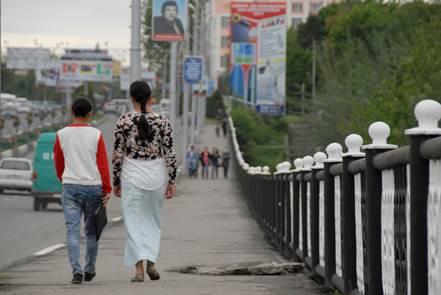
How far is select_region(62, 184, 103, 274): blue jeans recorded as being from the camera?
12836 mm

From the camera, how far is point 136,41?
35.9 m

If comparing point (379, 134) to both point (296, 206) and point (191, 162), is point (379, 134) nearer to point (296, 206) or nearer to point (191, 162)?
point (296, 206)

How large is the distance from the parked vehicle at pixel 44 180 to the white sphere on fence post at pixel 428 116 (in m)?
31.9

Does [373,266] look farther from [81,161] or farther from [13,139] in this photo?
[13,139]

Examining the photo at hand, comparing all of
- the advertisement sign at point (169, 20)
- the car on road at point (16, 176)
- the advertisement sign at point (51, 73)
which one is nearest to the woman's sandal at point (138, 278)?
the advertisement sign at point (169, 20)

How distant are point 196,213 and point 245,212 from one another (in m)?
1.84

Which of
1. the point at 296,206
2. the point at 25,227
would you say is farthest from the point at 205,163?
the point at 296,206

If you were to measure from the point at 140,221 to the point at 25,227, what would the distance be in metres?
17.7

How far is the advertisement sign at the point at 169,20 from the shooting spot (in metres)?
43.9

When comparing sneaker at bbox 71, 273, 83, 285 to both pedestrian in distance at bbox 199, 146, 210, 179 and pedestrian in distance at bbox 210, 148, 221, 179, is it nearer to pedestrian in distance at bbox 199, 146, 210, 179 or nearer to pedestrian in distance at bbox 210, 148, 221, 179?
pedestrian in distance at bbox 199, 146, 210, 179

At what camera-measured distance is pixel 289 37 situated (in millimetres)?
135875

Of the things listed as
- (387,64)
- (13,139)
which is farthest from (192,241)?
(13,139)

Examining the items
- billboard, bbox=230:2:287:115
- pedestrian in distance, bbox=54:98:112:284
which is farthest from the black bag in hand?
billboard, bbox=230:2:287:115

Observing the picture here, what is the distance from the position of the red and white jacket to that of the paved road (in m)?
4.35
